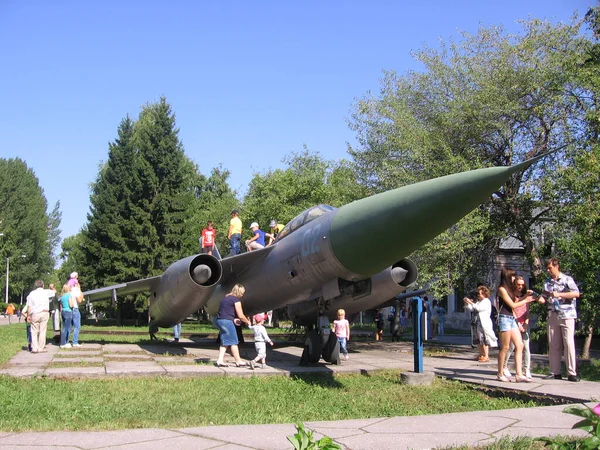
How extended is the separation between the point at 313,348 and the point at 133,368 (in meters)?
3.07

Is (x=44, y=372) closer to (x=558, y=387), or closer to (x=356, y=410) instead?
(x=356, y=410)

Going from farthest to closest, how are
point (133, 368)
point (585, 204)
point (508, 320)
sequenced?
point (585, 204)
point (133, 368)
point (508, 320)

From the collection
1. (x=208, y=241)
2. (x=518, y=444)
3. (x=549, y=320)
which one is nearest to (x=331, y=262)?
(x=549, y=320)

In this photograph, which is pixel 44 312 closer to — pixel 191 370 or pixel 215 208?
pixel 191 370

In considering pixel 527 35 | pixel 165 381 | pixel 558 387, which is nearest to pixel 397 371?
pixel 558 387

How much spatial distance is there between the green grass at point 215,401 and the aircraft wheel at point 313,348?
0.82 m

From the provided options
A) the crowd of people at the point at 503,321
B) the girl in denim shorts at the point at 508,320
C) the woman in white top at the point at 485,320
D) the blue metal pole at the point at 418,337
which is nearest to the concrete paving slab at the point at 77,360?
the crowd of people at the point at 503,321

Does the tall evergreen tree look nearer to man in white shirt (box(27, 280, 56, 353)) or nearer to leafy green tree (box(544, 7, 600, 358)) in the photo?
man in white shirt (box(27, 280, 56, 353))

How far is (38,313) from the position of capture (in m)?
11.8

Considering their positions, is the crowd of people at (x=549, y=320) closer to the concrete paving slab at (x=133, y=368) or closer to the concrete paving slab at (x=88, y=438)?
the concrete paving slab at (x=133, y=368)

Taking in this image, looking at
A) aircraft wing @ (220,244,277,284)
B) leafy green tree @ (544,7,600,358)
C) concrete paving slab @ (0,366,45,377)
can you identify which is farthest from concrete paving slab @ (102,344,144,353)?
→ leafy green tree @ (544,7,600,358)

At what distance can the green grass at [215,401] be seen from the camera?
5870 mm

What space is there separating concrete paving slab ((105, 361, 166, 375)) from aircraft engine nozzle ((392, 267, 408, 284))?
474 centimetres

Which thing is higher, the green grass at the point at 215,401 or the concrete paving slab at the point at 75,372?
the concrete paving slab at the point at 75,372
